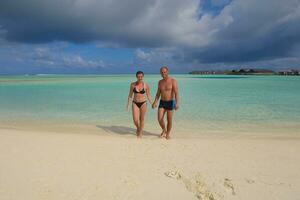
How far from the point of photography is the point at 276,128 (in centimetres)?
833

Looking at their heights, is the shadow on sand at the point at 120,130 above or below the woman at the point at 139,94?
below

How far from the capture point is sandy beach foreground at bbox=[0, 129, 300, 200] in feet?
11.1

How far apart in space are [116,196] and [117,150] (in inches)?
74.2

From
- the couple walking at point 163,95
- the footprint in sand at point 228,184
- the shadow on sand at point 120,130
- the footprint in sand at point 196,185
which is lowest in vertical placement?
the shadow on sand at point 120,130

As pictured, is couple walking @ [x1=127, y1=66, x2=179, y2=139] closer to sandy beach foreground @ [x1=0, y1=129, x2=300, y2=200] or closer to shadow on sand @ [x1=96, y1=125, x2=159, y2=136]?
sandy beach foreground @ [x1=0, y1=129, x2=300, y2=200]

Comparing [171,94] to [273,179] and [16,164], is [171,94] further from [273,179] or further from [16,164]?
[16,164]

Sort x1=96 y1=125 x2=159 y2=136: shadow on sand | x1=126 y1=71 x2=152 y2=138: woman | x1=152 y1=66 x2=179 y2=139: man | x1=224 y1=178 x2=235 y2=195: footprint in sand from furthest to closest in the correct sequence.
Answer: x1=96 y1=125 x2=159 y2=136: shadow on sand < x1=126 y1=71 x2=152 y2=138: woman < x1=152 y1=66 x2=179 y2=139: man < x1=224 y1=178 x2=235 y2=195: footprint in sand

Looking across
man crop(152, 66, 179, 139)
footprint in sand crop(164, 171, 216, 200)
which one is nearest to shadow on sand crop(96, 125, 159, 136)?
man crop(152, 66, 179, 139)

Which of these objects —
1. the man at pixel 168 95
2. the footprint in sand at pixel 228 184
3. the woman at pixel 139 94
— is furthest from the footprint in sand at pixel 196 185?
the woman at pixel 139 94

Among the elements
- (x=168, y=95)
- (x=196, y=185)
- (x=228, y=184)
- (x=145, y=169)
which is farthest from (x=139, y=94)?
(x=228, y=184)

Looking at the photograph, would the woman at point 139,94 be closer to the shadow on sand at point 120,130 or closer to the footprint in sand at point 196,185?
the shadow on sand at point 120,130

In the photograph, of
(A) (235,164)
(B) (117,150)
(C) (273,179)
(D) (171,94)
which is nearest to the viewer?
(C) (273,179)

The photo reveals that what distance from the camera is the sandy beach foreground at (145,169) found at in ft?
11.1

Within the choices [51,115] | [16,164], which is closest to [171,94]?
[16,164]
